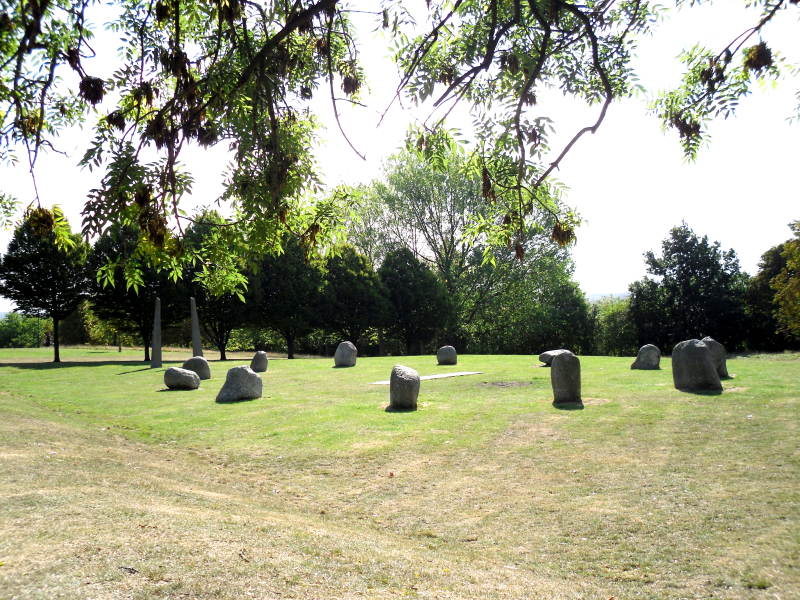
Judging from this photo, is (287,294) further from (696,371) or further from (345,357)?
(696,371)

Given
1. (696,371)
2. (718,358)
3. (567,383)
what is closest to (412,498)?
(567,383)

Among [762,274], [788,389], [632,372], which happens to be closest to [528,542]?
[788,389]

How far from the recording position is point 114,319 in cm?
4044

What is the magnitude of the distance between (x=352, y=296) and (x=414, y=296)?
16.1 feet

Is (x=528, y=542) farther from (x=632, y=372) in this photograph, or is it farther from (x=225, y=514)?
(x=632, y=372)

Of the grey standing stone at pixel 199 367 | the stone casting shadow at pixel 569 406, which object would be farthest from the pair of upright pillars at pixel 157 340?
the stone casting shadow at pixel 569 406

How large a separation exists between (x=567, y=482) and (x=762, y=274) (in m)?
41.7

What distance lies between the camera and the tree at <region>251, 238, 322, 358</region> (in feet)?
138

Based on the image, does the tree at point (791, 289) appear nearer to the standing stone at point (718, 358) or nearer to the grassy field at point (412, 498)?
the standing stone at point (718, 358)

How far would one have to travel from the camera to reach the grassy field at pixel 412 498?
5117 millimetres

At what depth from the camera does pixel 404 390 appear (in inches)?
569

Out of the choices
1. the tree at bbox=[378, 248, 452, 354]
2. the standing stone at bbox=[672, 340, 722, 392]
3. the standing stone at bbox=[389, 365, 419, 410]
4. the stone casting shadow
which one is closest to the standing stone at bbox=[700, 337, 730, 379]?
the standing stone at bbox=[672, 340, 722, 392]

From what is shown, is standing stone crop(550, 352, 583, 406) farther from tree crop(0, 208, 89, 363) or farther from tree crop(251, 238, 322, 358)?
tree crop(0, 208, 89, 363)

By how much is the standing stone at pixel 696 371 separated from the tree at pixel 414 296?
30.8 m
